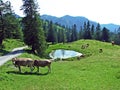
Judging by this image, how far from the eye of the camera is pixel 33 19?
2896 inches

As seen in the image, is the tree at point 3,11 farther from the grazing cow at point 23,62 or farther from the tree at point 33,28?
the grazing cow at point 23,62

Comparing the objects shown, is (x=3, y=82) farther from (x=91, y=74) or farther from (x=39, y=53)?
(x=39, y=53)

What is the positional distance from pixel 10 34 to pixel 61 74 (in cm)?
5017

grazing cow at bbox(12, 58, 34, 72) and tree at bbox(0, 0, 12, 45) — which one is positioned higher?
tree at bbox(0, 0, 12, 45)

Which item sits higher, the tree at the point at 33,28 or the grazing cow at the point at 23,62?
the tree at the point at 33,28

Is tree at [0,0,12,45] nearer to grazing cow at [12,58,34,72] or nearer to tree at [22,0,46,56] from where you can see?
tree at [22,0,46,56]

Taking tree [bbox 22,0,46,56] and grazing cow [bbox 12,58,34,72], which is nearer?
grazing cow [bbox 12,58,34,72]

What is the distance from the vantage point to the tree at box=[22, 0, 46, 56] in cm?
7262

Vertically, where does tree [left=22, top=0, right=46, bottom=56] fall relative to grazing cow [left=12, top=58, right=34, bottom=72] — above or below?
above

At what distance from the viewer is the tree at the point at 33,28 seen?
238 ft

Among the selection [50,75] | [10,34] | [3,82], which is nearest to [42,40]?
[10,34]

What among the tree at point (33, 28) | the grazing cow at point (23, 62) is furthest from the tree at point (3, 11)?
the grazing cow at point (23, 62)

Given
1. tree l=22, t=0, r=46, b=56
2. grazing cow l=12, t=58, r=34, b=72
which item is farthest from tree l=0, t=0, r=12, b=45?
grazing cow l=12, t=58, r=34, b=72

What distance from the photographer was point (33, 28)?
72.6m
